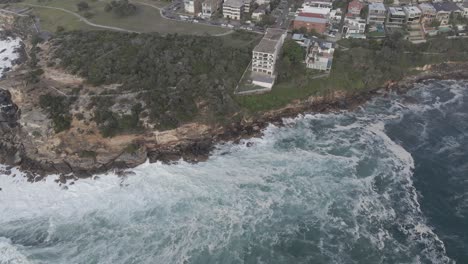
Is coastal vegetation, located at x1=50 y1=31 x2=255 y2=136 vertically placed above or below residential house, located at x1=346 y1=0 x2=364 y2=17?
below

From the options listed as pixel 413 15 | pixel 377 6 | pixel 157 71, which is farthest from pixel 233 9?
pixel 413 15

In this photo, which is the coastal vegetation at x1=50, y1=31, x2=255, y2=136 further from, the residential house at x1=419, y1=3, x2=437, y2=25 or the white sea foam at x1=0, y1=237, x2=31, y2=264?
the residential house at x1=419, y1=3, x2=437, y2=25

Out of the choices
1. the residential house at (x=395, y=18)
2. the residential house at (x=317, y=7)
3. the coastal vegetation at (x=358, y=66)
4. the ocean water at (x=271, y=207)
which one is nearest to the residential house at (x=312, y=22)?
the residential house at (x=317, y=7)

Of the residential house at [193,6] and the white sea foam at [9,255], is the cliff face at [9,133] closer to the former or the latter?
the white sea foam at [9,255]

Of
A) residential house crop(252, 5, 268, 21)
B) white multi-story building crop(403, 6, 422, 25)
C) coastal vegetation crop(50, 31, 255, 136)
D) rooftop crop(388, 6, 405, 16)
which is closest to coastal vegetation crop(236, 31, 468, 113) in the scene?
coastal vegetation crop(50, 31, 255, 136)

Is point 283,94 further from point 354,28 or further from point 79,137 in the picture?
point 79,137

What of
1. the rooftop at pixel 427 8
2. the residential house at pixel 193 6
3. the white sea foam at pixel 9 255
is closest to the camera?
the white sea foam at pixel 9 255
